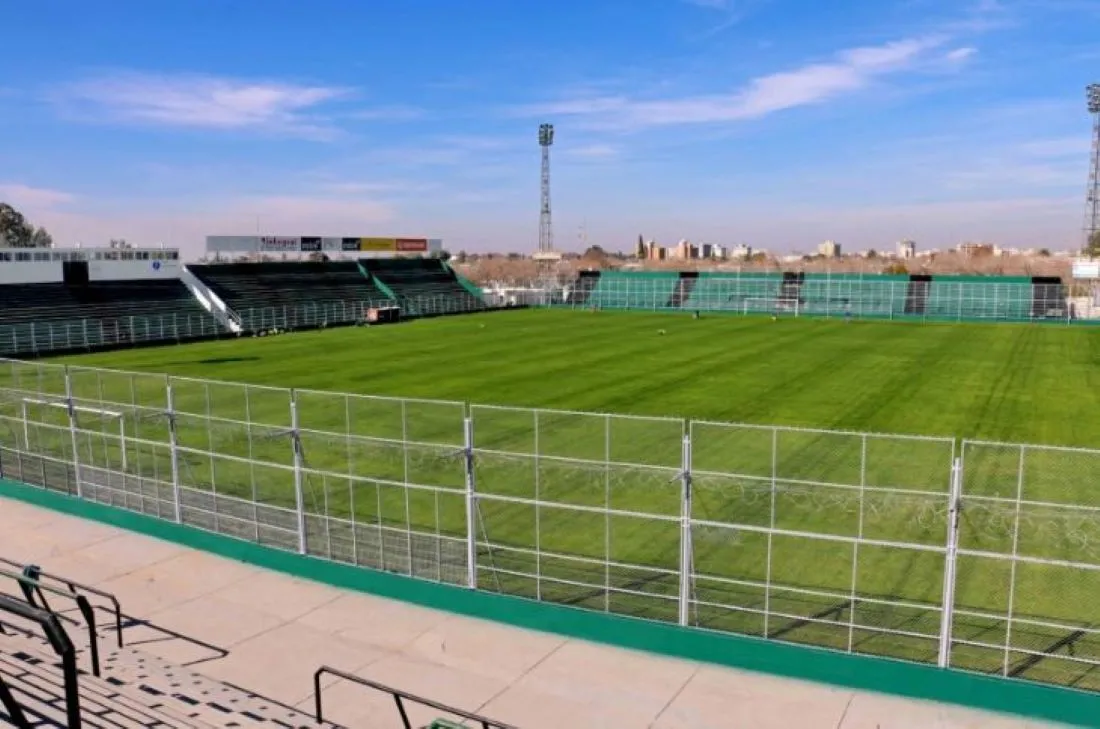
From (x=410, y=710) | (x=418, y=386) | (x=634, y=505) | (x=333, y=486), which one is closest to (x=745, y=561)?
(x=634, y=505)

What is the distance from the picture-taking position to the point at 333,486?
22.0 metres

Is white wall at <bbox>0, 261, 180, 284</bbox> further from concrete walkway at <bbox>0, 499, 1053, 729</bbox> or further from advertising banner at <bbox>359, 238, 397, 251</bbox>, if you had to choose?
concrete walkway at <bbox>0, 499, 1053, 729</bbox>

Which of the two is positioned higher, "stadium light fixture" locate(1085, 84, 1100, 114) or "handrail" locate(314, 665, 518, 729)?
"stadium light fixture" locate(1085, 84, 1100, 114)

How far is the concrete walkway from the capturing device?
10719 mm

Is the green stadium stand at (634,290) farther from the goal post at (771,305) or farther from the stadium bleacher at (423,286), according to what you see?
the stadium bleacher at (423,286)

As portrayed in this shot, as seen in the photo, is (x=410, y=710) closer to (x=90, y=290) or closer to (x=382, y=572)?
(x=382, y=572)

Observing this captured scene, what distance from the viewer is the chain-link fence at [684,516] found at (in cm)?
1350

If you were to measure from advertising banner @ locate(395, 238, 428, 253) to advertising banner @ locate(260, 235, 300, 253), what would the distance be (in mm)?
14141

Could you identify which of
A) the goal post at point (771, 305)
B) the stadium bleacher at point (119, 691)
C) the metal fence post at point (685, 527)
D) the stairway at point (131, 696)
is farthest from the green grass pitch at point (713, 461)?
the goal post at point (771, 305)

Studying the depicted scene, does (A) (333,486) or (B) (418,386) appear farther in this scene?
(B) (418,386)

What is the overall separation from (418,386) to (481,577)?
22.2 metres

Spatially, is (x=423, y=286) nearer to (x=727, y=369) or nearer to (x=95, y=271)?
(x=95, y=271)

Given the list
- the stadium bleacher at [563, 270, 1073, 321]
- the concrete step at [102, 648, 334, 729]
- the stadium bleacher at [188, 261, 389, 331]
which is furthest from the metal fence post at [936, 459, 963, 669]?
the stadium bleacher at [563, 270, 1073, 321]

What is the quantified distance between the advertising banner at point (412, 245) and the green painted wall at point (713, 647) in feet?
278
